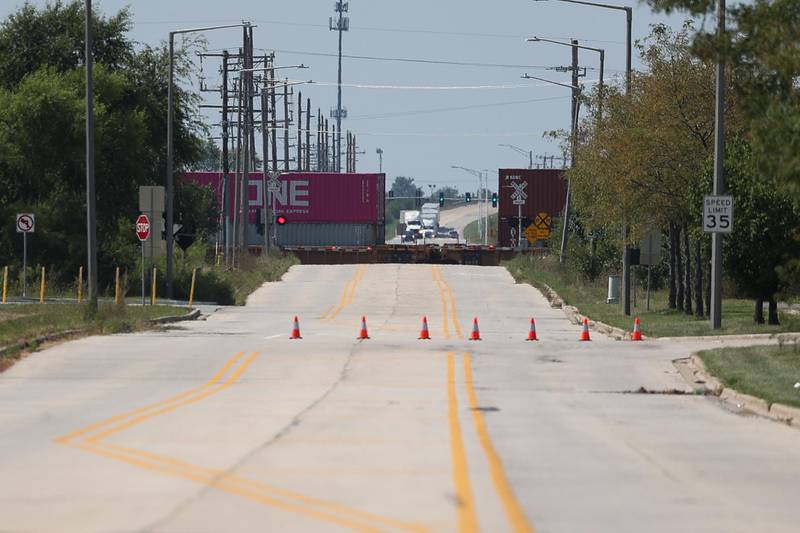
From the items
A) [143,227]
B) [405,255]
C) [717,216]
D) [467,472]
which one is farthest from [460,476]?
[405,255]

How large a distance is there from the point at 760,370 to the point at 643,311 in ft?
76.4

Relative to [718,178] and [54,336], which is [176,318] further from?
[718,178]

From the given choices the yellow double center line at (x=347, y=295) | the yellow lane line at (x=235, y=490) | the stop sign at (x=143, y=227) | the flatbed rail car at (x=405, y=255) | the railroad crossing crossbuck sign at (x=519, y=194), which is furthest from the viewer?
the flatbed rail car at (x=405, y=255)

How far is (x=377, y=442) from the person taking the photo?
1498 cm

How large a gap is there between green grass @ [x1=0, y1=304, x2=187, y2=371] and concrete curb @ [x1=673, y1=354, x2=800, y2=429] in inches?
492

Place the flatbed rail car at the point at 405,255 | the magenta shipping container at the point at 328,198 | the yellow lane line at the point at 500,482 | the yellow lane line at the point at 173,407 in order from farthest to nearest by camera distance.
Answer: the magenta shipping container at the point at 328,198 < the flatbed rail car at the point at 405,255 < the yellow lane line at the point at 173,407 < the yellow lane line at the point at 500,482

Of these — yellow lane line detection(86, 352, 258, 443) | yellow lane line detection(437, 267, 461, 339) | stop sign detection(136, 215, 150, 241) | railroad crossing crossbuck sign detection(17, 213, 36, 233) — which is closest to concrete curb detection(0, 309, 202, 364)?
stop sign detection(136, 215, 150, 241)

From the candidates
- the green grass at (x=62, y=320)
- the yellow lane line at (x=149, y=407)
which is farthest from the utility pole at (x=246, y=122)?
the yellow lane line at (x=149, y=407)

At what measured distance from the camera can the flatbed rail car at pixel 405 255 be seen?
87750mm

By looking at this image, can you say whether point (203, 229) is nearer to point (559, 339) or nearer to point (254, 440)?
point (559, 339)

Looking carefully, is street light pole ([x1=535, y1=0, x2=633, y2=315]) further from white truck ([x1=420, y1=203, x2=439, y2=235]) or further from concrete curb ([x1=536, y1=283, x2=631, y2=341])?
white truck ([x1=420, y1=203, x2=439, y2=235])

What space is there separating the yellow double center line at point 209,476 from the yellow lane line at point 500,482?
757 mm

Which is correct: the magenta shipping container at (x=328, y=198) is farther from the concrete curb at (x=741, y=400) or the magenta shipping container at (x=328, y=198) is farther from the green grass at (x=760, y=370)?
the concrete curb at (x=741, y=400)

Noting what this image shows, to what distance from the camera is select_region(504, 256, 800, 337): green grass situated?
34.5m
